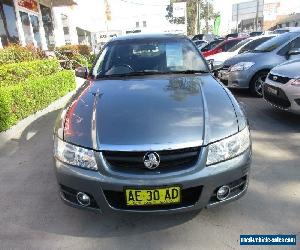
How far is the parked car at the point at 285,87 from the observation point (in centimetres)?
554

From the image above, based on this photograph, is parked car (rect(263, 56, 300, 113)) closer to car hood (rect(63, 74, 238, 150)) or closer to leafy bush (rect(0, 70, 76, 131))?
car hood (rect(63, 74, 238, 150))

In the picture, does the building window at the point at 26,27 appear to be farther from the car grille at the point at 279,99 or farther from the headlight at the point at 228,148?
the headlight at the point at 228,148

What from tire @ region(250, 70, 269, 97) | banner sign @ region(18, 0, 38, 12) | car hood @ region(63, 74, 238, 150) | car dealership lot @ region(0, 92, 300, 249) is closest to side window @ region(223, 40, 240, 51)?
tire @ region(250, 70, 269, 97)

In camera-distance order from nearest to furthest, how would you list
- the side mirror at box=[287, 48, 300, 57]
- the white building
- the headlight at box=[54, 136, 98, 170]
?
the headlight at box=[54, 136, 98, 170] < the side mirror at box=[287, 48, 300, 57] < the white building

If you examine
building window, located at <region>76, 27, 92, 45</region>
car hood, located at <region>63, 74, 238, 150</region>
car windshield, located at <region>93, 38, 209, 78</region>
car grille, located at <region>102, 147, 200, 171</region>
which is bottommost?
building window, located at <region>76, 27, 92, 45</region>

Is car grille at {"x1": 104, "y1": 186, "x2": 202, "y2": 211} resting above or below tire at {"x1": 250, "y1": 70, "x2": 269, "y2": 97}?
above

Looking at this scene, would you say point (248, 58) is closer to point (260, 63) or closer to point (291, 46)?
point (260, 63)

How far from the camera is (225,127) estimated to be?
9.56 feet

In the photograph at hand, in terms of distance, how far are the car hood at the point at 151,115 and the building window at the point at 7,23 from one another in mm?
13615

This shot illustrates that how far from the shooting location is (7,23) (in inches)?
631

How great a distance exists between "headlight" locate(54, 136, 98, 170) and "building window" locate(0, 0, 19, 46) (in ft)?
46.5

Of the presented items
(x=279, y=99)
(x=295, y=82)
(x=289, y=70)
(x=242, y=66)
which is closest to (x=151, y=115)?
(x=295, y=82)

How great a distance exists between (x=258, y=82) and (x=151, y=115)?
6053 millimetres

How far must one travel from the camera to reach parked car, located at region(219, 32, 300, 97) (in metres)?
8.30
